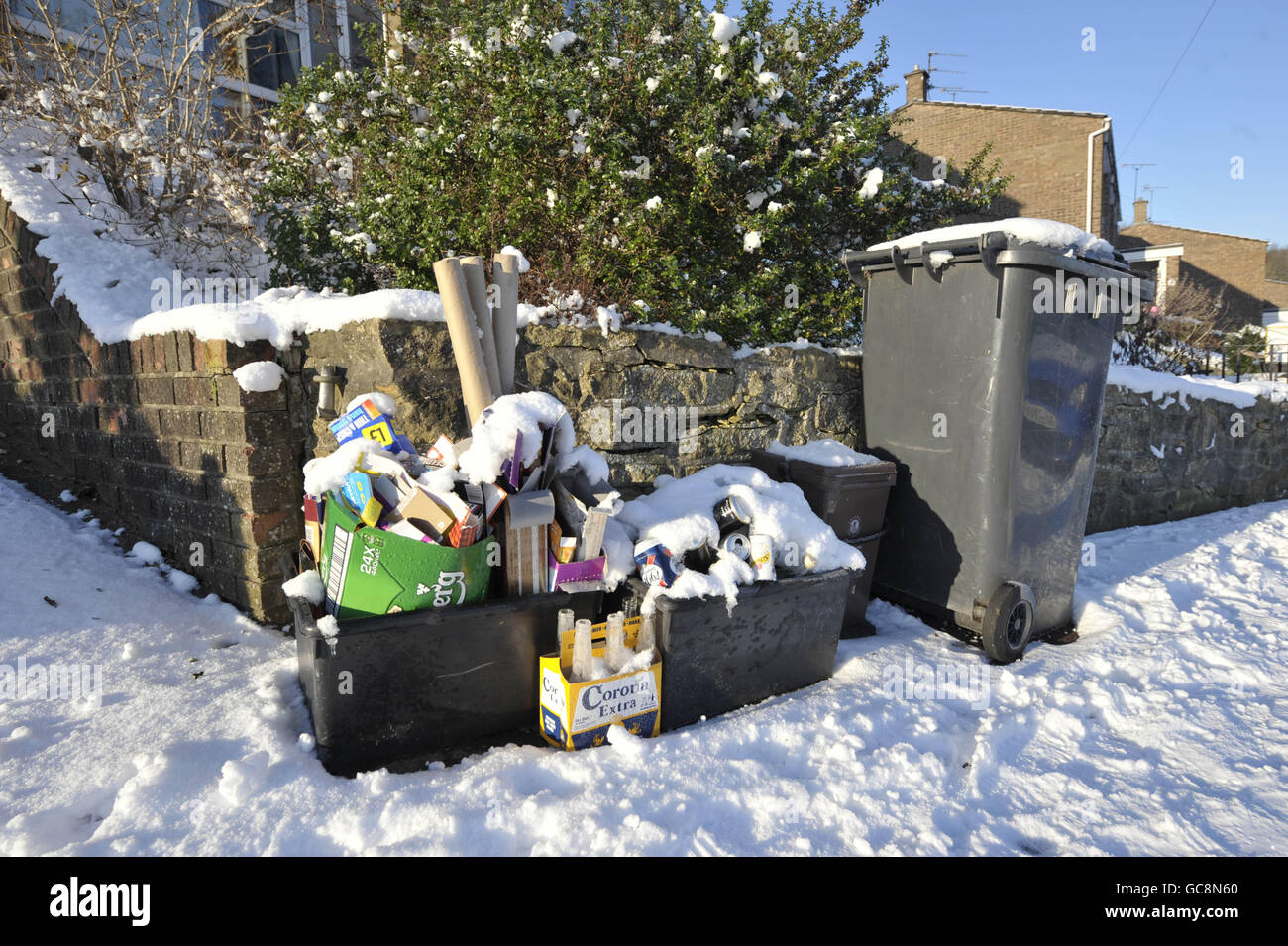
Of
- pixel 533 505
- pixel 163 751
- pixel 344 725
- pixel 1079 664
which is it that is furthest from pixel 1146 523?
pixel 163 751

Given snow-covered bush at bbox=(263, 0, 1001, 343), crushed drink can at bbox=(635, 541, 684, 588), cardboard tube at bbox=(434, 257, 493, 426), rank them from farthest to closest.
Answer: snow-covered bush at bbox=(263, 0, 1001, 343)
cardboard tube at bbox=(434, 257, 493, 426)
crushed drink can at bbox=(635, 541, 684, 588)

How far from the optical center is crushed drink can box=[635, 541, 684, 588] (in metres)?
2.39

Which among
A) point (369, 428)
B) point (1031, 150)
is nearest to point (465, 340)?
point (369, 428)

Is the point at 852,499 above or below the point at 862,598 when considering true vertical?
above

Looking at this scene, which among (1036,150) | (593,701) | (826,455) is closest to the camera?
(593,701)

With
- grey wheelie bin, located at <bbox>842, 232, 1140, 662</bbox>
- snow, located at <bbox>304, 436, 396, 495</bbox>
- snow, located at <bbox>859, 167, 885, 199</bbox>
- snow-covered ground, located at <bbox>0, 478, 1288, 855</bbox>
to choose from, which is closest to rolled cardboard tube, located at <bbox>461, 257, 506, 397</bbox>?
snow, located at <bbox>304, 436, 396, 495</bbox>

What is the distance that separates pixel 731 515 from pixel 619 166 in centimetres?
230

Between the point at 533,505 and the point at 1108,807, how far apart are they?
6.21 feet

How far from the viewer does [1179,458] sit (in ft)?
19.8

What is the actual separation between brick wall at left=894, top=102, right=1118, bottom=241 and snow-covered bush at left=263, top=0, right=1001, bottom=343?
13.5 meters

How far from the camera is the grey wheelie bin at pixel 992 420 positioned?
3.11m

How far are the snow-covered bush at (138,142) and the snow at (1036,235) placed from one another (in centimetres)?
432

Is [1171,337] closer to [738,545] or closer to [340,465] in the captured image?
[738,545]

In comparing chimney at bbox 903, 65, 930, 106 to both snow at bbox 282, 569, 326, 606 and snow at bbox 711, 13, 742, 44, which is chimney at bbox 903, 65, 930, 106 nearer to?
snow at bbox 711, 13, 742, 44
